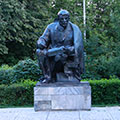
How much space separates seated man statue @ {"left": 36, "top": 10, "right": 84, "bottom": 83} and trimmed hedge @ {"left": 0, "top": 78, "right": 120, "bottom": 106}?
1944 mm

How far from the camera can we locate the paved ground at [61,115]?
6621mm

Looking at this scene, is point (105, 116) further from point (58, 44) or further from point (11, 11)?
point (11, 11)

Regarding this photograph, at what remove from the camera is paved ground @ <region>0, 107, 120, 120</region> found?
6.62 meters

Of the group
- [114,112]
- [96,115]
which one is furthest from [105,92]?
[96,115]

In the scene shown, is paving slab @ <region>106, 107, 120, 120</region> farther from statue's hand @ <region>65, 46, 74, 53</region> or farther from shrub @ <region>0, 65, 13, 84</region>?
shrub @ <region>0, 65, 13, 84</region>

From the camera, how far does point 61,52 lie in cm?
732

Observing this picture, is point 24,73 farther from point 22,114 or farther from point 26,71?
point 22,114

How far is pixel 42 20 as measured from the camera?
22.0 meters

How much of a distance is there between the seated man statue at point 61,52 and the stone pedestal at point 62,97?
0.29 m

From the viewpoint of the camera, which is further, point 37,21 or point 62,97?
point 37,21

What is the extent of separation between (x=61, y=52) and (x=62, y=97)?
1.26 meters

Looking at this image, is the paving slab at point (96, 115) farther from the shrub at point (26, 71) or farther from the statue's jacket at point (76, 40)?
the shrub at point (26, 71)

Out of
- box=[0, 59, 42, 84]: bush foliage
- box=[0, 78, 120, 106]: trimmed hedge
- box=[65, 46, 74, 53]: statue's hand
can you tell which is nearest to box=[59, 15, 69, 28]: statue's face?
box=[65, 46, 74, 53]: statue's hand

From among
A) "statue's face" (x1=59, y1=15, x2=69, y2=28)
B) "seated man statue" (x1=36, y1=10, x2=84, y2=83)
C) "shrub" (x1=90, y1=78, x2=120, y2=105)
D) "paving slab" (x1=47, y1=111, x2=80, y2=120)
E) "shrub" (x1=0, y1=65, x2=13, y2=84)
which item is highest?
"statue's face" (x1=59, y1=15, x2=69, y2=28)
